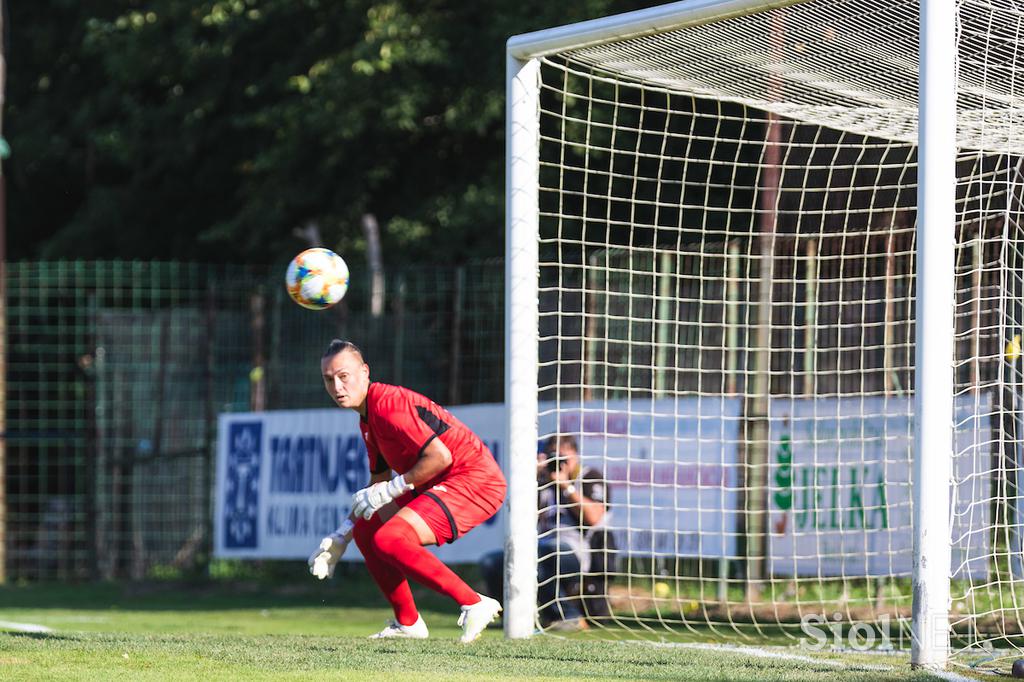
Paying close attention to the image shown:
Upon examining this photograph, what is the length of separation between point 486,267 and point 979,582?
6178 mm

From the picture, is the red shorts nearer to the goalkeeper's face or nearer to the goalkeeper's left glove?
the goalkeeper's left glove

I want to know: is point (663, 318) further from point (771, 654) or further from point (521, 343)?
point (771, 654)

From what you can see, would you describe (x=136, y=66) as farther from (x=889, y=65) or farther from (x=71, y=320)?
(x=889, y=65)

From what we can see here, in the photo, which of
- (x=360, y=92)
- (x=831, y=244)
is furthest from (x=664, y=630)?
(x=360, y=92)

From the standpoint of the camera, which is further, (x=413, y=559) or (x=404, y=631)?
(x=404, y=631)

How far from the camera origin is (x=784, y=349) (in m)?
11.1

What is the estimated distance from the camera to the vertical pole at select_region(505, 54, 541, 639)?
355 inches

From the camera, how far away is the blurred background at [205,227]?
1554cm

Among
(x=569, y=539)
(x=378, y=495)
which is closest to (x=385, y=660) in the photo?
(x=378, y=495)

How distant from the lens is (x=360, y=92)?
1870 cm

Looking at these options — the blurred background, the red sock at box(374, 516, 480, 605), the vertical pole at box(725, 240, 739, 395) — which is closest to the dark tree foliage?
the blurred background

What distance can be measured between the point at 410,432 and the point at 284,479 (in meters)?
6.99

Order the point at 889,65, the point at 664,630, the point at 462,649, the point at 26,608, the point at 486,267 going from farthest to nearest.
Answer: the point at 486,267 → the point at 26,608 → the point at 664,630 → the point at 889,65 → the point at 462,649

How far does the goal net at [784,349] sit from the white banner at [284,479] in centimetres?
218
